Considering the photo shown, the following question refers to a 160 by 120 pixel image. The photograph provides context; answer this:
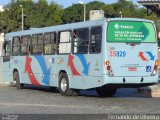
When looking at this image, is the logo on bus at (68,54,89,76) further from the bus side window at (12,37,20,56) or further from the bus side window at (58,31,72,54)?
the bus side window at (12,37,20,56)

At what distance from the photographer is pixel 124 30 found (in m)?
18.7

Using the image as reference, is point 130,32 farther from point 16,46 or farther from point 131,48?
point 16,46

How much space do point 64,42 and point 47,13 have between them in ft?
254

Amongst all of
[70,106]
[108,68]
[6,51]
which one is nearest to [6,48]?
[6,51]

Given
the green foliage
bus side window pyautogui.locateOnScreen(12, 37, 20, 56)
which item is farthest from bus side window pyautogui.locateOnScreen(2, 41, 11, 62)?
the green foliage

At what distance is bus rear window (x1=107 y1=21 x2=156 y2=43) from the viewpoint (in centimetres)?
1842

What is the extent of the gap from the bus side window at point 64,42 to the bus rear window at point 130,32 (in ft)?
8.30

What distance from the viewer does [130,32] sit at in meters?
18.8

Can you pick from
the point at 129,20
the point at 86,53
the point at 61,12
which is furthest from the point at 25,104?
the point at 61,12

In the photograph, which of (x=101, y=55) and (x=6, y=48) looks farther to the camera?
(x=6, y=48)

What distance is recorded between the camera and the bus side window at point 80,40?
63.3ft

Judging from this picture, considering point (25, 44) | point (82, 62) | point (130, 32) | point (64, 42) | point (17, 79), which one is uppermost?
point (130, 32)

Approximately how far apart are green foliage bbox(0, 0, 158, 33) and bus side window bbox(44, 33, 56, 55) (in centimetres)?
6420

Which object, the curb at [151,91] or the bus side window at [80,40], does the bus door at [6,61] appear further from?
the curb at [151,91]
